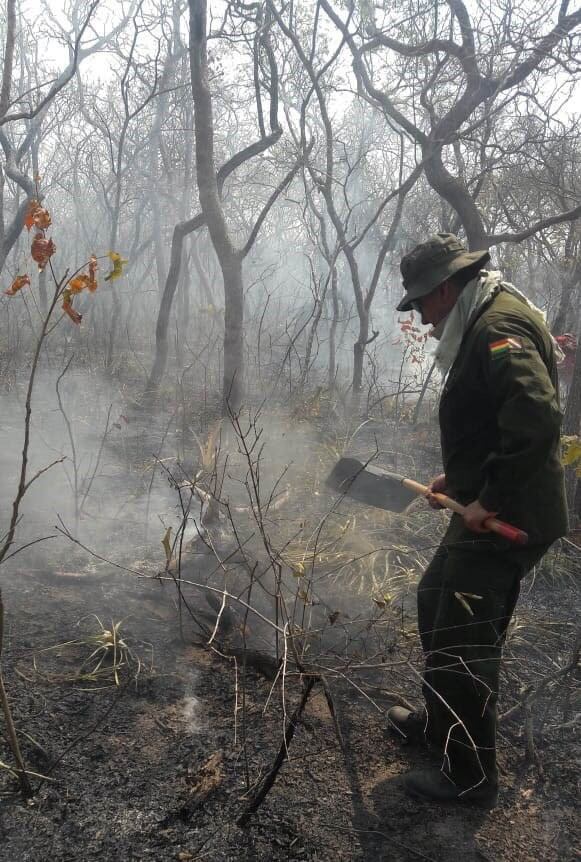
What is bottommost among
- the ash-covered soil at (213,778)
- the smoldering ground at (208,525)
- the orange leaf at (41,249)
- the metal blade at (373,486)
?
the ash-covered soil at (213,778)

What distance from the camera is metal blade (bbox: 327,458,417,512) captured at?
3.21 m

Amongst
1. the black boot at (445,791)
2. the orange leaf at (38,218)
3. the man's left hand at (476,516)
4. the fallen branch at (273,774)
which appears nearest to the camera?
the fallen branch at (273,774)

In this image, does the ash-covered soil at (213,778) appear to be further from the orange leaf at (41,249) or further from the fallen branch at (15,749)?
the orange leaf at (41,249)

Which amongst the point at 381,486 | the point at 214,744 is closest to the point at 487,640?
the point at 214,744

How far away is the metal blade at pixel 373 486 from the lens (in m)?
3.21

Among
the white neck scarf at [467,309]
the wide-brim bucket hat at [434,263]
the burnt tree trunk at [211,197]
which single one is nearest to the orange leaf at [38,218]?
the wide-brim bucket hat at [434,263]

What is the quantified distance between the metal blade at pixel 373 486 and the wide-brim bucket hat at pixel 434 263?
3.92 feet

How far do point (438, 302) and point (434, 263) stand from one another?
14cm

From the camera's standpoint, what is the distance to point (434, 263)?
2.19 metres

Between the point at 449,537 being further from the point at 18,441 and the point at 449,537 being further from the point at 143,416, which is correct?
the point at 143,416

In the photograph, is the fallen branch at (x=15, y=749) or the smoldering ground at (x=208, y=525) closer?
the fallen branch at (x=15, y=749)

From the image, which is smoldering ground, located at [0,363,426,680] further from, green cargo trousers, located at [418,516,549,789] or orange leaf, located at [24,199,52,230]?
orange leaf, located at [24,199,52,230]

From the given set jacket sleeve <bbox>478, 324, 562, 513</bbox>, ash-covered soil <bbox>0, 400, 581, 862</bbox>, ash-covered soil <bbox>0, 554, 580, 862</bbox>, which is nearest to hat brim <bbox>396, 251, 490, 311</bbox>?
jacket sleeve <bbox>478, 324, 562, 513</bbox>

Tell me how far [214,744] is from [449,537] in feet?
3.81
